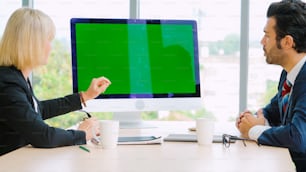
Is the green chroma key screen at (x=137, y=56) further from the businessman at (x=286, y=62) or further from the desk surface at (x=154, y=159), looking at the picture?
the desk surface at (x=154, y=159)

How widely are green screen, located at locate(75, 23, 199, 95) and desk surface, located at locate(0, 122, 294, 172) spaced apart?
Answer: 45cm

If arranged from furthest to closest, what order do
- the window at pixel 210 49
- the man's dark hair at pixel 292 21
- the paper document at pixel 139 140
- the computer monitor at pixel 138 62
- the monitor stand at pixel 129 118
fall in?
the window at pixel 210 49 → the monitor stand at pixel 129 118 → the computer monitor at pixel 138 62 → the man's dark hair at pixel 292 21 → the paper document at pixel 139 140

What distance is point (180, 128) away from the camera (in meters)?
2.00

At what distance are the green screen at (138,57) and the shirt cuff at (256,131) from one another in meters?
0.42

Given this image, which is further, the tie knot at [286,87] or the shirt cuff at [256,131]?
the tie knot at [286,87]

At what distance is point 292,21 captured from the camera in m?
1.73

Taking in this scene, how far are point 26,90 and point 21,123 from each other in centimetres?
15

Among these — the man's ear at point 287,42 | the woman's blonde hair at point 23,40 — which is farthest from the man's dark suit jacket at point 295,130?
the woman's blonde hair at point 23,40

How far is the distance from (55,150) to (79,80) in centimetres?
53

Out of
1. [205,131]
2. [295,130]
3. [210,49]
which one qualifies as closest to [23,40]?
[205,131]

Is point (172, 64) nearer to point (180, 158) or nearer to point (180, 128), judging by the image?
point (180, 128)

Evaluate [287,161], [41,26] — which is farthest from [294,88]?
[41,26]

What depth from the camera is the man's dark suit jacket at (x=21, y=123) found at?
1430mm

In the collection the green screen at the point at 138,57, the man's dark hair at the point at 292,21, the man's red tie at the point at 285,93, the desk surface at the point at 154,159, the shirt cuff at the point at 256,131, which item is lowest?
the desk surface at the point at 154,159
